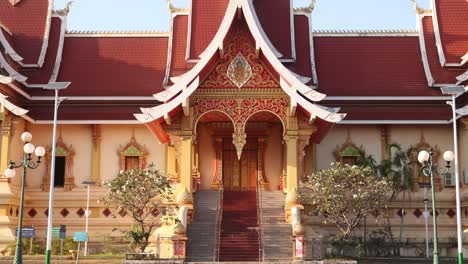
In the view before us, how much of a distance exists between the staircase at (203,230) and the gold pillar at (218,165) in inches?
47.3

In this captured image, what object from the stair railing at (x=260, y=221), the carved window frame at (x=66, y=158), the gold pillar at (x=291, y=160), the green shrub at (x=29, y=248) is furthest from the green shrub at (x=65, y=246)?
the gold pillar at (x=291, y=160)

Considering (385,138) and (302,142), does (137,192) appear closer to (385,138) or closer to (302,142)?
(302,142)

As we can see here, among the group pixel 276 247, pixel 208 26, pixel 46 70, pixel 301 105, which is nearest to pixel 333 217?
pixel 276 247

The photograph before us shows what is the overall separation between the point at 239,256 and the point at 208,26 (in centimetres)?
1072

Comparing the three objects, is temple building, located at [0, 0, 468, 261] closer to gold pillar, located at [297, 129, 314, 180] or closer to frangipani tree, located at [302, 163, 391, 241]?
gold pillar, located at [297, 129, 314, 180]

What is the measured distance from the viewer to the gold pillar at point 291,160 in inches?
935

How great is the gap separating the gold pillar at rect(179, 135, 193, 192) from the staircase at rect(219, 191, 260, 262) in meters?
1.68

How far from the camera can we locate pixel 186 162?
2388 centimetres

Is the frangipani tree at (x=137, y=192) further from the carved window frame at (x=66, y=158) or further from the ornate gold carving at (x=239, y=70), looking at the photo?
the carved window frame at (x=66, y=158)

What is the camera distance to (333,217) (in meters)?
22.6

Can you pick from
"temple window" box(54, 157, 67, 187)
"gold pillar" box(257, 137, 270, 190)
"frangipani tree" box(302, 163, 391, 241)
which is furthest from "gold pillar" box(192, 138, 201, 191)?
"frangipani tree" box(302, 163, 391, 241)

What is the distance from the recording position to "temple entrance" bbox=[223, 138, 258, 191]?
90.2ft

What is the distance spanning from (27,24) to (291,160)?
1356 centimetres

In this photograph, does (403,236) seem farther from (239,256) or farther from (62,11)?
(62,11)
